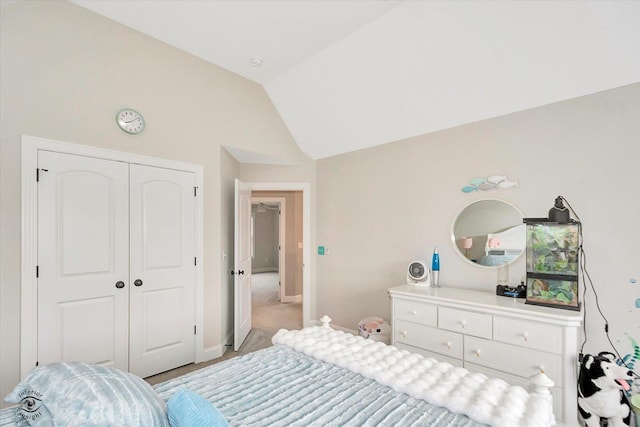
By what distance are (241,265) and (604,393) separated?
3.24 meters

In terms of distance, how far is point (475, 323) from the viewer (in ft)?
7.66

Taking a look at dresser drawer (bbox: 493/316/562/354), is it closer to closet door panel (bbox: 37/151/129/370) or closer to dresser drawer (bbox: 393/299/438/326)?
dresser drawer (bbox: 393/299/438/326)

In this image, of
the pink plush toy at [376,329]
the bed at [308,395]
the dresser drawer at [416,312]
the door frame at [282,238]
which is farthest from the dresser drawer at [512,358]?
the door frame at [282,238]

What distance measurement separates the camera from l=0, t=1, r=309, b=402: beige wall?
2.12m

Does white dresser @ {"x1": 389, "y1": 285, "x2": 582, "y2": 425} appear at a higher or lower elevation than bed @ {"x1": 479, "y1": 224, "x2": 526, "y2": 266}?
lower

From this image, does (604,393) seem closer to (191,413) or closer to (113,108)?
(191,413)

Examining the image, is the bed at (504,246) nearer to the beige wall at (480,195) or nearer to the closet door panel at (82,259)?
the beige wall at (480,195)

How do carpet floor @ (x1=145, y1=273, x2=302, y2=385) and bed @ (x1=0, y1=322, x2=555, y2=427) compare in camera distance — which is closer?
bed @ (x1=0, y1=322, x2=555, y2=427)

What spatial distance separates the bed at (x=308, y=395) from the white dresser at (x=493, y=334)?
2.67 feet

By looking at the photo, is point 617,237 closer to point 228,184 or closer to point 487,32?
point 487,32

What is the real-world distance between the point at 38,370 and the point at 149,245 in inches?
67.8

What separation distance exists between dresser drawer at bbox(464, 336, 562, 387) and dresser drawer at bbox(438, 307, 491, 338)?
0.06 meters

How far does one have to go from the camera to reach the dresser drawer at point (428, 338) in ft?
7.98

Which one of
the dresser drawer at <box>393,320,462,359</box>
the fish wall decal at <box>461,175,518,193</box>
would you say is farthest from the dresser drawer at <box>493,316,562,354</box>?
the fish wall decal at <box>461,175,518,193</box>
